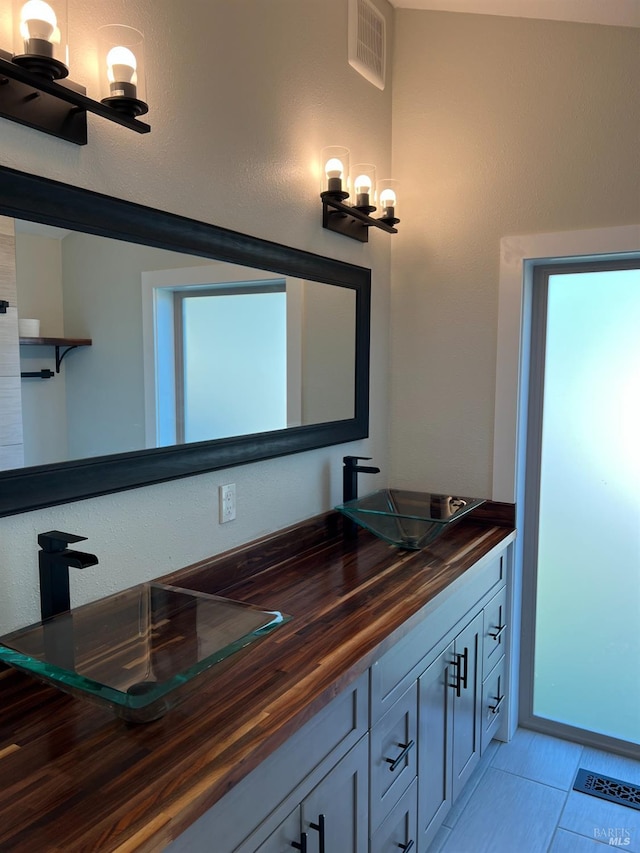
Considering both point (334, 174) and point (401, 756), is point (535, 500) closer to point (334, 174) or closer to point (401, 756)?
point (401, 756)

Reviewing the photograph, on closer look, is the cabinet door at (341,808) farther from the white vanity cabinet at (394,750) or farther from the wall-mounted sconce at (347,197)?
the wall-mounted sconce at (347,197)

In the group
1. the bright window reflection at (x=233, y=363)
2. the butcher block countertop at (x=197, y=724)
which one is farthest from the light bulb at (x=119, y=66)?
the butcher block countertop at (x=197, y=724)

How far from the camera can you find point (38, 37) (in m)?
1.22

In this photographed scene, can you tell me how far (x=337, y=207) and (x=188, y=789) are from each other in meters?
1.87

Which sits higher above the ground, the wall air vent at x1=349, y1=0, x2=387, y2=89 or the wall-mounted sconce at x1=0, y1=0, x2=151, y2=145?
the wall air vent at x1=349, y1=0, x2=387, y2=89

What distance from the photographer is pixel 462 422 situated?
106 inches

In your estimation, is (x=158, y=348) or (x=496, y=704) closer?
(x=158, y=348)

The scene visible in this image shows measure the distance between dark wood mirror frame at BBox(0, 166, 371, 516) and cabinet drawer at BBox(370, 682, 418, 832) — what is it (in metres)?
0.83

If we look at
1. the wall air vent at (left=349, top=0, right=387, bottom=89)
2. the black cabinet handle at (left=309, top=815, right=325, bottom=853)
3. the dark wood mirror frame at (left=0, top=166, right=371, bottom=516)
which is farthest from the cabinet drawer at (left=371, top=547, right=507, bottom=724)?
the wall air vent at (left=349, top=0, right=387, bottom=89)

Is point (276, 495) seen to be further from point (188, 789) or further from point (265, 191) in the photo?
point (188, 789)

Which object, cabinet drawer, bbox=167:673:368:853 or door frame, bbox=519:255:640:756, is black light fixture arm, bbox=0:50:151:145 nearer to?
cabinet drawer, bbox=167:673:368:853

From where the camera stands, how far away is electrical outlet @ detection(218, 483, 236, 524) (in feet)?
6.31

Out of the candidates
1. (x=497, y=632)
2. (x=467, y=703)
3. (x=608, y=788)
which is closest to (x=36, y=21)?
(x=467, y=703)

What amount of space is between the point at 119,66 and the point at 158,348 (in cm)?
66
